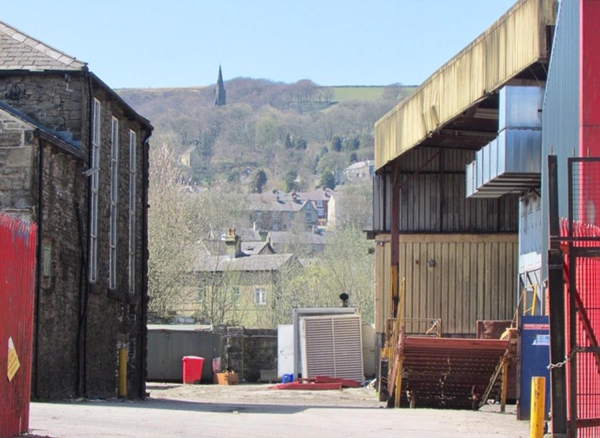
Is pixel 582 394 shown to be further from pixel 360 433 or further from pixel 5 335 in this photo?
pixel 5 335

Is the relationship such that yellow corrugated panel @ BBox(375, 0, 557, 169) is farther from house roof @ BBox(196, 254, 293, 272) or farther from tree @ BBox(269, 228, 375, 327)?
house roof @ BBox(196, 254, 293, 272)

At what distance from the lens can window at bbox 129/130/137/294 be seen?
29812mm

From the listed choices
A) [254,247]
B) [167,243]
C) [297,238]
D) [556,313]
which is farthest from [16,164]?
[254,247]

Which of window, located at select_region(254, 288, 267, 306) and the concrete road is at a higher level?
window, located at select_region(254, 288, 267, 306)

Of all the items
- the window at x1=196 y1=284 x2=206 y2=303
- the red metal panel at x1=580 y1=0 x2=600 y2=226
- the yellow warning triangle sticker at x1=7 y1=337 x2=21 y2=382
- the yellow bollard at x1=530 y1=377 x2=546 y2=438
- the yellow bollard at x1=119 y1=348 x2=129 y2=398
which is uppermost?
the red metal panel at x1=580 y1=0 x2=600 y2=226

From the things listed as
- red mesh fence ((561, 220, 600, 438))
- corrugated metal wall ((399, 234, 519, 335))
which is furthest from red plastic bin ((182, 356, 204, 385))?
red mesh fence ((561, 220, 600, 438))

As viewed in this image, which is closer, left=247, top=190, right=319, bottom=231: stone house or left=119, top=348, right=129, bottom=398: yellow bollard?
left=119, top=348, right=129, bottom=398: yellow bollard

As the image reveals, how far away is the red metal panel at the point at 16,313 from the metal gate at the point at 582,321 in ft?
19.0

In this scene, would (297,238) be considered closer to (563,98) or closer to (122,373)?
(122,373)

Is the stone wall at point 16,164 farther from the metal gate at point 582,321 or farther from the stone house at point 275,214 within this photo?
the stone house at point 275,214

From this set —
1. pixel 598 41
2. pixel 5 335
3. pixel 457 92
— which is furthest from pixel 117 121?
pixel 5 335

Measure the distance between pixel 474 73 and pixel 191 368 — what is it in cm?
2382

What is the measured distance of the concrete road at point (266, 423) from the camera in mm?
14555

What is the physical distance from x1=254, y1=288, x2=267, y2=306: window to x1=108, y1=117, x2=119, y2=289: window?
165 feet
